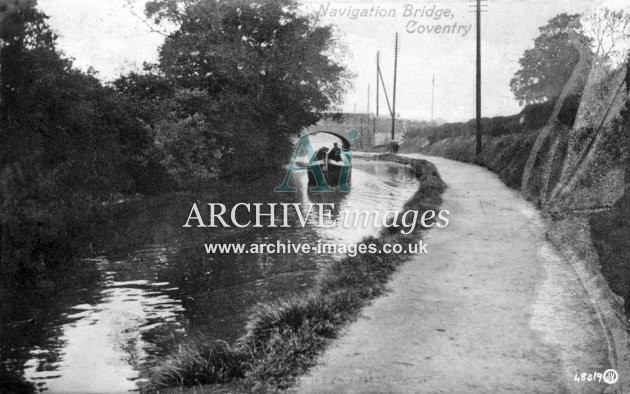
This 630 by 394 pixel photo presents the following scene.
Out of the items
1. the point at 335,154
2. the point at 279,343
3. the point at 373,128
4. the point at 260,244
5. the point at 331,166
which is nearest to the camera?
the point at 279,343

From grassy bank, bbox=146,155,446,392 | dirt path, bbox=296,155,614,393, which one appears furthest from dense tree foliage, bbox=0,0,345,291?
dirt path, bbox=296,155,614,393

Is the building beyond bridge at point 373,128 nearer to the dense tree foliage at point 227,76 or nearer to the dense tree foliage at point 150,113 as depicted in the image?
the dense tree foliage at point 150,113

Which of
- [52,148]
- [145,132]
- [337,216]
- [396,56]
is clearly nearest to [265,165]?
[145,132]

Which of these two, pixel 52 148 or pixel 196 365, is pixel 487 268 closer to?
pixel 196 365

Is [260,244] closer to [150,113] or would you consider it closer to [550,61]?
[150,113]

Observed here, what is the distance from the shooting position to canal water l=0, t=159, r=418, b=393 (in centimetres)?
569

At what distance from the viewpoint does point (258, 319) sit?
5996 millimetres

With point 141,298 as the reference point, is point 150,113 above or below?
above

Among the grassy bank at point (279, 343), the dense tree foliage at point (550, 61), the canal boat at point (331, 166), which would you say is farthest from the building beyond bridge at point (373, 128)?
the grassy bank at point (279, 343)

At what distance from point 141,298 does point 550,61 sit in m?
35.8

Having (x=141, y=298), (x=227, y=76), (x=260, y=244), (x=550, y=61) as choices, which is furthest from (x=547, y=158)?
(x=550, y=61)

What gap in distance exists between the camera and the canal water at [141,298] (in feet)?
18.7

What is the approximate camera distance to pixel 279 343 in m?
5.34

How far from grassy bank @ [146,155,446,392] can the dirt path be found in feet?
0.64
